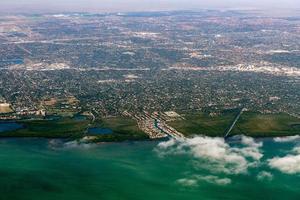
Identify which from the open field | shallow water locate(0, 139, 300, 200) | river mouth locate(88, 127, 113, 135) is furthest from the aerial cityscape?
the open field

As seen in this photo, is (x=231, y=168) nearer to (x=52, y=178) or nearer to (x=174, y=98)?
(x=52, y=178)

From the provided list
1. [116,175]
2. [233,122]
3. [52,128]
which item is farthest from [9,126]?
[233,122]

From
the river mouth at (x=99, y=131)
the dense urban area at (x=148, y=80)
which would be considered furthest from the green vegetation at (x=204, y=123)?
the river mouth at (x=99, y=131)

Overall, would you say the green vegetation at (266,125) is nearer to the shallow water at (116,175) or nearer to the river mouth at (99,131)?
the shallow water at (116,175)

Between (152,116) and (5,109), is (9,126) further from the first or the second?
(152,116)

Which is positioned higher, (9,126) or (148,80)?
(9,126)

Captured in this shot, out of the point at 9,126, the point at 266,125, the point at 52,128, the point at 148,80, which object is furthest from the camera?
the point at 148,80
